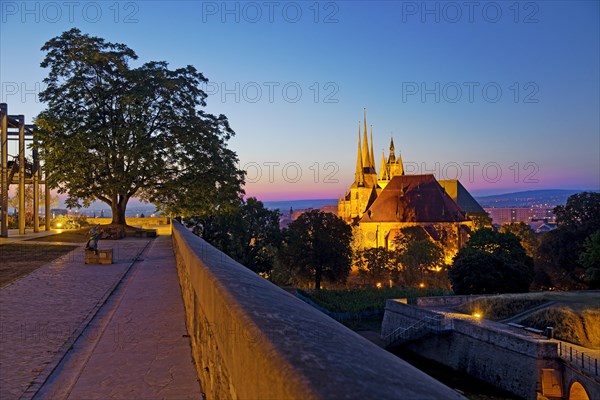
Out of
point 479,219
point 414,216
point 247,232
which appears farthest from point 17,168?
point 479,219

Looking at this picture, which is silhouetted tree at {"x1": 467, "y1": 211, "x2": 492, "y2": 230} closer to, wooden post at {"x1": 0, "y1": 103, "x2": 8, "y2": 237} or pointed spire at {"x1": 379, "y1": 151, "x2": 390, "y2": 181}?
pointed spire at {"x1": 379, "y1": 151, "x2": 390, "y2": 181}

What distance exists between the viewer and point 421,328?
3812 centimetres

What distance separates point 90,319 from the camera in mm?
8562

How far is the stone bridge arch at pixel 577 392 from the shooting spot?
88.2 ft

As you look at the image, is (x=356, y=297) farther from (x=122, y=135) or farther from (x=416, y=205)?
(x=416, y=205)

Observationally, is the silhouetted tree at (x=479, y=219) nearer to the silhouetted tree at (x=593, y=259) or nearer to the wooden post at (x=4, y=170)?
the silhouetted tree at (x=593, y=259)

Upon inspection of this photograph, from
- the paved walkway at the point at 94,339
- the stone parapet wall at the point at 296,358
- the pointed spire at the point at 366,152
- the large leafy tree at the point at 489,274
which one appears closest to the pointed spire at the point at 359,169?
the pointed spire at the point at 366,152

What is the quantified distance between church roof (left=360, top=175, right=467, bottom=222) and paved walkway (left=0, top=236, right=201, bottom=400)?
9577 centimetres

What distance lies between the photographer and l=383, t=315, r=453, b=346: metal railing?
36.9 metres

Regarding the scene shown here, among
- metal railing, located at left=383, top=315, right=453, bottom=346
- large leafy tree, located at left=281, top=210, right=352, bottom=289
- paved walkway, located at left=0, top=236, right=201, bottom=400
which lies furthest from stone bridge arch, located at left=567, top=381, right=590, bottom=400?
large leafy tree, located at left=281, top=210, right=352, bottom=289

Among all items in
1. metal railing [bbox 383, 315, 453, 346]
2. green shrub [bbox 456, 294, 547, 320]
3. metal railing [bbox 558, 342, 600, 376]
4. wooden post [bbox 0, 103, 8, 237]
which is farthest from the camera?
green shrub [bbox 456, 294, 547, 320]

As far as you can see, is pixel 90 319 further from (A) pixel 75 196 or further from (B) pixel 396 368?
(A) pixel 75 196

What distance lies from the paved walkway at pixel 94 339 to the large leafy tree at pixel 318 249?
47.7 metres

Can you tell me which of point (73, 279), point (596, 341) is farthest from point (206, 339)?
point (596, 341)
